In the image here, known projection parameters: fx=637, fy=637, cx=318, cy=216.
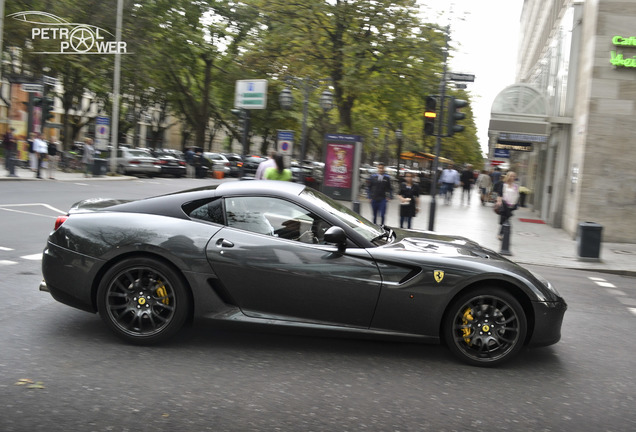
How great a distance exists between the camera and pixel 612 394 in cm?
440

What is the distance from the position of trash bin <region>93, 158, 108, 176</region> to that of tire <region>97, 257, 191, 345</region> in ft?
82.6

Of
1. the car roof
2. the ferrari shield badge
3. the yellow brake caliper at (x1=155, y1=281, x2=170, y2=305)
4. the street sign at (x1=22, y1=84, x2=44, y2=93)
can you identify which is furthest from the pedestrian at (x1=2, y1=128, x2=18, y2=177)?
the ferrari shield badge

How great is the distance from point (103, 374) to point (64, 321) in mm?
1421

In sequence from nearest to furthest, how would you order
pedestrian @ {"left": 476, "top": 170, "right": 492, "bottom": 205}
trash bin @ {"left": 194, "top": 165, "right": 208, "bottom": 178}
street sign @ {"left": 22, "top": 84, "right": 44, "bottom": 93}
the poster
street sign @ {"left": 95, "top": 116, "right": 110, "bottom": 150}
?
the poster
street sign @ {"left": 22, "top": 84, "right": 44, "bottom": 93}
street sign @ {"left": 95, "top": 116, "right": 110, "bottom": 150}
pedestrian @ {"left": 476, "top": 170, "right": 492, "bottom": 205}
trash bin @ {"left": 194, "top": 165, "right": 208, "bottom": 178}

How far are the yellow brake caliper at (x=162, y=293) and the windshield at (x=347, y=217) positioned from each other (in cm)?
130

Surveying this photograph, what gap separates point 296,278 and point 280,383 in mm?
812

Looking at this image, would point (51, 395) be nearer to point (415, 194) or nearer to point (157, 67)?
point (415, 194)

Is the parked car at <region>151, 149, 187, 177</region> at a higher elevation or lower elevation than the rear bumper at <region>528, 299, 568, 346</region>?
higher

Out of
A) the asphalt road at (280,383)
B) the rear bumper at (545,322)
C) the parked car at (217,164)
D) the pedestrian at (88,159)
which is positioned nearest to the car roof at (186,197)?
the asphalt road at (280,383)

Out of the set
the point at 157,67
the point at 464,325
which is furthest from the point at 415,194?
the point at 157,67

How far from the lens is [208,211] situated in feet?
16.2

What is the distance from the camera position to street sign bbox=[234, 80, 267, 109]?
13953mm

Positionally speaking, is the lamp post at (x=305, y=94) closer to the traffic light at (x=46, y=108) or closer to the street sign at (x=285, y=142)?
the street sign at (x=285, y=142)

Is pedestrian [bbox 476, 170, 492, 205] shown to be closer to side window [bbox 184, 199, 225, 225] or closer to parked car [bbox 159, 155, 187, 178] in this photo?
parked car [bbox 159, 155, 187, 178]
